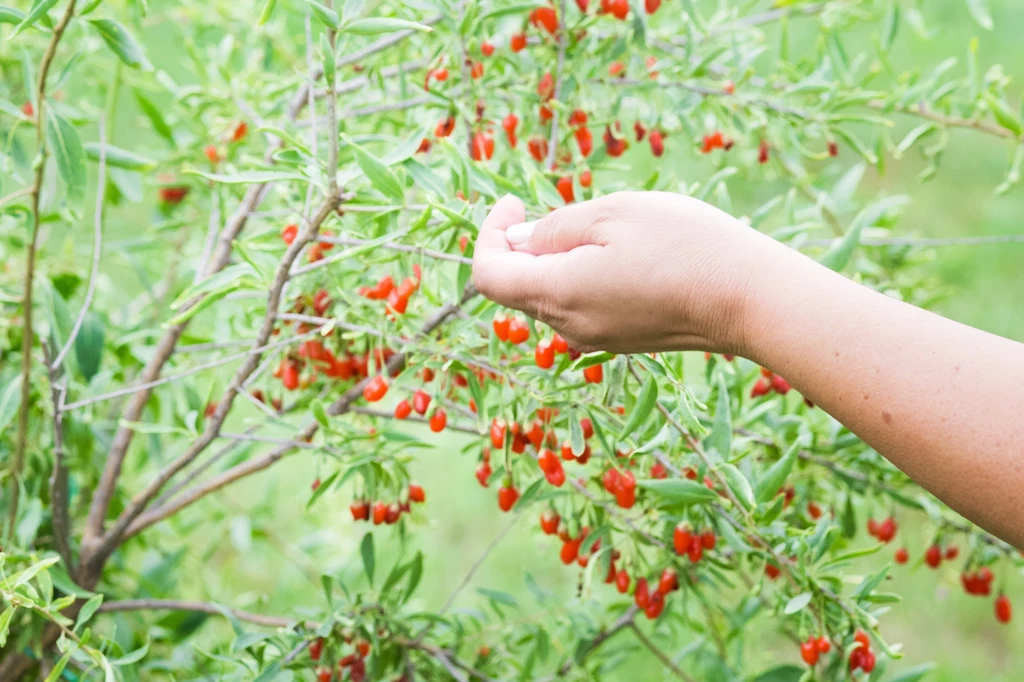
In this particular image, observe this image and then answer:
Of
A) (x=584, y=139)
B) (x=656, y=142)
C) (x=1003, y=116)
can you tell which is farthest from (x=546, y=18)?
(x=1003, y=116)

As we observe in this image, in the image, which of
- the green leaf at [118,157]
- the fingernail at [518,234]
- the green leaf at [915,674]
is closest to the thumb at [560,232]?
the fingernail at [518,234]

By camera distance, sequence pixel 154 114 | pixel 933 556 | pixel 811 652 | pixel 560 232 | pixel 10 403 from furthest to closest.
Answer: pixel 154 114
pixel 933 556
pixel 10 403
pixel 811 652
pixel 560 232

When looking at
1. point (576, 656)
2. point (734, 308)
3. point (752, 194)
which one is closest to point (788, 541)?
point (734, 308)

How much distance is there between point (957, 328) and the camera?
90cm

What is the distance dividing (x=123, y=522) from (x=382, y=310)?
608 millimetres

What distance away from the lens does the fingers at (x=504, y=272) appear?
1.07m

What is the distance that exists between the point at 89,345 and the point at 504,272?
98cm

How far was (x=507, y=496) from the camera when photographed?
4.75ft

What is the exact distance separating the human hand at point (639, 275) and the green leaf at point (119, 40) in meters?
0.65

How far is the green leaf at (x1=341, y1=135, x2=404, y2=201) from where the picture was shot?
3.63 ft

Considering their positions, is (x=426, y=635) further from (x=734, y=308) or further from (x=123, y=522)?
(x=734, y=308)

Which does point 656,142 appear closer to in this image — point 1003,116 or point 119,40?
point 1003,116

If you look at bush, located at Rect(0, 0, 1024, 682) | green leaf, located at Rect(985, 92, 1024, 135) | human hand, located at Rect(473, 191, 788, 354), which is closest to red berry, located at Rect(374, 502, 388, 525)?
bush, located at Rect(0, 0, 1024, 682)

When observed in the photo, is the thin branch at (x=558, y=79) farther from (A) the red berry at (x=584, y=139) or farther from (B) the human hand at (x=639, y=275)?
(B) the human hand at (x=639, y=275)
